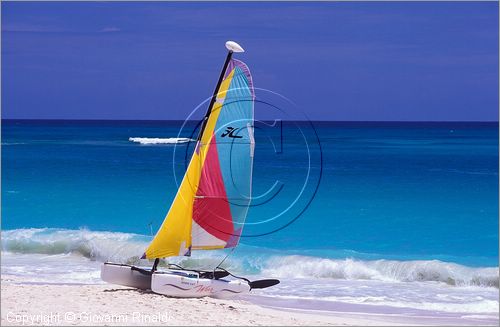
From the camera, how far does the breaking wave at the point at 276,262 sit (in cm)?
1864

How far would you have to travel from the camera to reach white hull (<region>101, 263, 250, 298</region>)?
13891 millimetres

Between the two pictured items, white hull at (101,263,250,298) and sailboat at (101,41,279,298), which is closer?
sailboat at (101,41,279,298)

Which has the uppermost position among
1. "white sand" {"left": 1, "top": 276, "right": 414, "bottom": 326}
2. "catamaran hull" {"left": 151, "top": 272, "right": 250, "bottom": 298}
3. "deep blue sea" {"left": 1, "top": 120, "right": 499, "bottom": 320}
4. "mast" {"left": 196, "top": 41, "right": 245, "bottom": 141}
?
"mast" {"left": 196, "top": 41, "right": 245, "bottom": 141}

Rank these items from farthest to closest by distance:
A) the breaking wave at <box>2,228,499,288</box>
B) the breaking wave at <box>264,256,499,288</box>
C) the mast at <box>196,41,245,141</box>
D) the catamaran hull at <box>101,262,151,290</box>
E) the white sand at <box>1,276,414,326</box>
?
the breaking wave at <box>2,228,499,288</box> < the breaking wave at <box>264,256,499,288</box> < the catamaran hull at <box>101,262,151,290</box> < the mast at <box>196,41,245,141</box> < the white sand at <box>1,276,414,326</box>

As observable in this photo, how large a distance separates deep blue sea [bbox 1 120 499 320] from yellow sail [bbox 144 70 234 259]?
88cm

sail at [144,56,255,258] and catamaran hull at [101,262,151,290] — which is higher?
sail at [144,56,255,258]

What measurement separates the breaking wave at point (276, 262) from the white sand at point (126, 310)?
4.57 metres

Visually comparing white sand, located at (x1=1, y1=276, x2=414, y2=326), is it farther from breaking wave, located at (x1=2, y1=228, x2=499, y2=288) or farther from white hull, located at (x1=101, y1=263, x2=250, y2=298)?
breaking wave, located at (x1=2, y1=228, x2=499, y2=288)

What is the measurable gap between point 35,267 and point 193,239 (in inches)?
239

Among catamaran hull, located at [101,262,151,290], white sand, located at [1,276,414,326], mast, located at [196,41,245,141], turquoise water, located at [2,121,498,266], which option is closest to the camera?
white sand, located at [1,276,414,326]

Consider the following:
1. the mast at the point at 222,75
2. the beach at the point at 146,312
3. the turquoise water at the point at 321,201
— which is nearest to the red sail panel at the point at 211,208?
the mast at the point at 222,75

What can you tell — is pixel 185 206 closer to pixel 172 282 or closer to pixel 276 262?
pixel 172 282

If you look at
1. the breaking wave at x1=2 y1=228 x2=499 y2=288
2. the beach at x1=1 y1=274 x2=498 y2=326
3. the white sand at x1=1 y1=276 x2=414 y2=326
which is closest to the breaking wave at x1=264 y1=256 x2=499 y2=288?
the breaking wave at x1=2 y1=228 x2=499 y2=288

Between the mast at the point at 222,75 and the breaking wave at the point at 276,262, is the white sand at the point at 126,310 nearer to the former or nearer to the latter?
the mast at the point at 222,75
